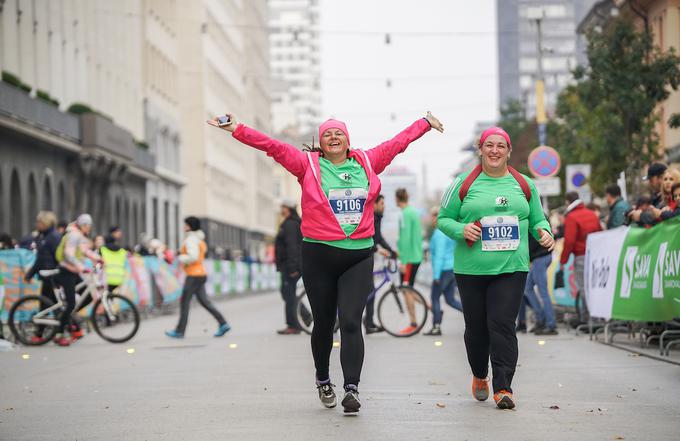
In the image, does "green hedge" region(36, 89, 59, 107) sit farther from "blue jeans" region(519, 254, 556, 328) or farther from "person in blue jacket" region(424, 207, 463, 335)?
"blue jeans" region(519, 254, 556, 328)

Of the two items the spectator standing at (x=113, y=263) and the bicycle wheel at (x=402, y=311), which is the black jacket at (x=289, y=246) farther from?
the spectator standing at (x=113, y=263)

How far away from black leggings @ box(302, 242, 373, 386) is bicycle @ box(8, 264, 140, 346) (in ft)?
→ 33.8

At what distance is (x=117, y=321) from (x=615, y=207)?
23.4 feet

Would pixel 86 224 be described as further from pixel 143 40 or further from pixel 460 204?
pixel 143 40

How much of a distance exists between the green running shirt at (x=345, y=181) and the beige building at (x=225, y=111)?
65.7 metres

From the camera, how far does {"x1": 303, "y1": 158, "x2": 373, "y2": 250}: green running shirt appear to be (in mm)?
9656

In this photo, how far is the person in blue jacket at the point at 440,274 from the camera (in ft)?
64.6

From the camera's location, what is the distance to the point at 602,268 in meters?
17.8

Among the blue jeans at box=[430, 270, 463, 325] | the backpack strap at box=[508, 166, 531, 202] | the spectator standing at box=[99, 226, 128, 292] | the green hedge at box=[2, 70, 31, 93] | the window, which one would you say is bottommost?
the blue jeans at box=[430, 270, 463, 325]

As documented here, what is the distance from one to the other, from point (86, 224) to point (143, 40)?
4456 cm

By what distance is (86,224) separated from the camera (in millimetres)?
21703

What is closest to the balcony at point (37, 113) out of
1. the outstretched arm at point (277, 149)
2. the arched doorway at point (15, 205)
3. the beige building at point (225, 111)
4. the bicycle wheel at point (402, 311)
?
the arched doorway at point (15, 205)

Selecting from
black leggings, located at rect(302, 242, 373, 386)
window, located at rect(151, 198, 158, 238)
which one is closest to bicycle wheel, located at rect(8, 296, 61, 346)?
black leggings, located at rect(302, 242, 373, 386)

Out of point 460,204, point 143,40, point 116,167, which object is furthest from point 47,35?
point 460,204
